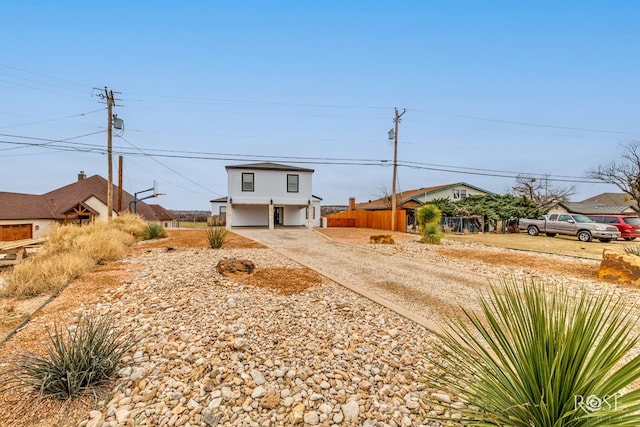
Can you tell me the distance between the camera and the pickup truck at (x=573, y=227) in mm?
17245

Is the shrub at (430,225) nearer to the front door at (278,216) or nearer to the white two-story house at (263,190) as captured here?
the white two-story house at (263,190)

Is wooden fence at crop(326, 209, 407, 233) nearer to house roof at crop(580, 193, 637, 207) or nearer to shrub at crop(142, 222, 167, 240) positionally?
shrub at crop(142, 222, 167, 240)

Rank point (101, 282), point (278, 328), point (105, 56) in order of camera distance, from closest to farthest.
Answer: point (278, 328), point (101, 282), point (105, 56)

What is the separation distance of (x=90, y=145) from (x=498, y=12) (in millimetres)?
25252

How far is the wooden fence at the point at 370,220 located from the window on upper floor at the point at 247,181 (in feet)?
41.0

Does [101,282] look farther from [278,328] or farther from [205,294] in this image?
[278,328]

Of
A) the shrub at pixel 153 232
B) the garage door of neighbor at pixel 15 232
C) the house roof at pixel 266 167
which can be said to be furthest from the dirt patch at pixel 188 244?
the garage door of neighbor at pixel 15 232

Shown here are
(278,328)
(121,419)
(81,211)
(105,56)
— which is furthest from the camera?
(81,211)

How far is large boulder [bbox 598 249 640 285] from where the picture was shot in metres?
7.04

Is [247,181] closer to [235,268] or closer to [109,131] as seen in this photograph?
[109,131]

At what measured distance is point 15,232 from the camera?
77.9 feet

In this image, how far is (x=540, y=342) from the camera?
1.74 metres

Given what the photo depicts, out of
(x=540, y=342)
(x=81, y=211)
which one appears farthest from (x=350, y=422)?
(x=81, y=211)

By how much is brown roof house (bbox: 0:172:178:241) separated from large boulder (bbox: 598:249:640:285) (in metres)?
26.5
